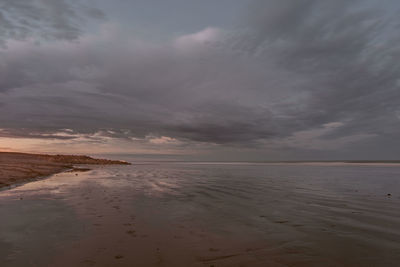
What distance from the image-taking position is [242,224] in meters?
9.42

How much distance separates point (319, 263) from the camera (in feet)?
19.6

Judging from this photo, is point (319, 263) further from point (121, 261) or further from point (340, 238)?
point (121, 261)

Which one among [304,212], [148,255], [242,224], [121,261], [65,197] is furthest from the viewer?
[65,197]

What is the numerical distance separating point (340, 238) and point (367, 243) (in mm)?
723

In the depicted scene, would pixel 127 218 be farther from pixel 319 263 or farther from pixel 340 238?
pixel 340 238

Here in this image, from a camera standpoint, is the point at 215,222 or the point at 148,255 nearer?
the point at 148,255

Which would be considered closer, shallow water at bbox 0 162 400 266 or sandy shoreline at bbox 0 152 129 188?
shallow water at bbox 0 162 400 266

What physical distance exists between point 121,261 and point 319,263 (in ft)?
16.1

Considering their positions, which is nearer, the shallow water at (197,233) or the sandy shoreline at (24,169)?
the shallow water at (197,233)

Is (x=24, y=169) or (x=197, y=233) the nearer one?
(x=197, y=233)

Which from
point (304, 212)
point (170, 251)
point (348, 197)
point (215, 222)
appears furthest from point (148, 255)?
point (348, 197)

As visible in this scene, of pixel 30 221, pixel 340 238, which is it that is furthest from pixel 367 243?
pixel 30 221

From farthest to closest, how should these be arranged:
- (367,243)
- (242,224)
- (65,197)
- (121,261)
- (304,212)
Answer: (65,197) < (304,212) < (242,224) < (367,243) < (121,261)

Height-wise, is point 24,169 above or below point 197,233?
above
